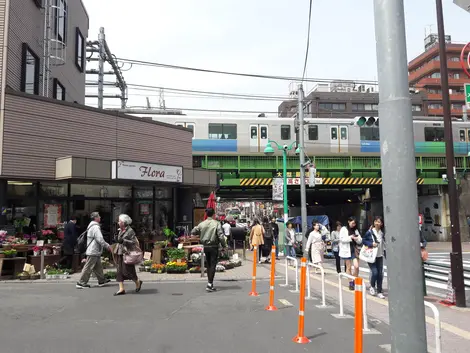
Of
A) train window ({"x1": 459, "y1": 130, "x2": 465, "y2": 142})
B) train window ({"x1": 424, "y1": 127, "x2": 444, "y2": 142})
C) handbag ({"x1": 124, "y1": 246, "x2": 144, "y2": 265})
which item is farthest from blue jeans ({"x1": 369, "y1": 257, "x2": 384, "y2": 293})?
train window ({"x1": 459, "y1": 130, "x2": 465, "y2": 142})

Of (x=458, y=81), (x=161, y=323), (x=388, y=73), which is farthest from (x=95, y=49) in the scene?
(x=458, y=81)

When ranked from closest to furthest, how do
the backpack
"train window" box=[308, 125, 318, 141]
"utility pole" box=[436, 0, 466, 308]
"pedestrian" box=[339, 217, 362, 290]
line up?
Result: "utility pole" box=[436, 0, 466, 308] → "pedestrian" box=[339, 217, 362, 290] → the backpack → "train window" box=[308, 125, 318, 141]

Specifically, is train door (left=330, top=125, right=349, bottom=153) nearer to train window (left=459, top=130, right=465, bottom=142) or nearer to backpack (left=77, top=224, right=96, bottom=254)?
train window (left=459, top=130, right=465, bottom=142)

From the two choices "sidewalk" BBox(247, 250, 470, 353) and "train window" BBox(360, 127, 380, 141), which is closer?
"sidewalk" BBox(247, 250, 470, 353)

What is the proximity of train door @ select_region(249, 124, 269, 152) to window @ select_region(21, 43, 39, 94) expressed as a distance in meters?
12.1

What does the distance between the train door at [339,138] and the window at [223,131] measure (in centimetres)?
613

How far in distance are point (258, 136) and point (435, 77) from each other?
Result: 5582 cm

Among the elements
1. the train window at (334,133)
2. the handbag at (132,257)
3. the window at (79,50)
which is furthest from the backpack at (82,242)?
the train window at (334,133)

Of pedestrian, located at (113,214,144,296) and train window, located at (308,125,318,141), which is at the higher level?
train window, located at (308,125,318,141)

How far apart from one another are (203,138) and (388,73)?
66.8ft

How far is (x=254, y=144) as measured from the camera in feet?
77.8

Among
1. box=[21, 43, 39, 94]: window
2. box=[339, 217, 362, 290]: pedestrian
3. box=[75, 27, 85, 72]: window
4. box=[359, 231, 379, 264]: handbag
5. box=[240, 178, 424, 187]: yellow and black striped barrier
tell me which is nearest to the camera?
box=[359, 231, 379, 264]: handbag

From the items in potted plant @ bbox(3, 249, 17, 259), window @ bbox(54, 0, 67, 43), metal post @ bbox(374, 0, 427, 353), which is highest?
window @ bbox(54, 0, 67, 43)

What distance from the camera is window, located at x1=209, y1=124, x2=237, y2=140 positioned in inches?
918
